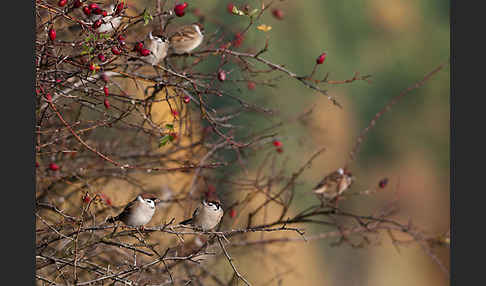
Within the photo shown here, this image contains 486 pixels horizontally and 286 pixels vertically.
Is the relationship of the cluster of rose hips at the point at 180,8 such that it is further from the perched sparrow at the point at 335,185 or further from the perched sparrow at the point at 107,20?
the perched sparrow at the point at 335,185

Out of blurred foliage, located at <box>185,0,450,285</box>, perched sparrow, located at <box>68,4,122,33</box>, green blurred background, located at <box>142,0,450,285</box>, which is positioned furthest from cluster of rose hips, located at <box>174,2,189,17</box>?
blurred foliage, located at <box>185,0,450,285</box>

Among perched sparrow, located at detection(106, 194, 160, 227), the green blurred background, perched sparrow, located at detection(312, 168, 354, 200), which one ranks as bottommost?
perched sparrow, located at detection(106, 194, 160, 227)

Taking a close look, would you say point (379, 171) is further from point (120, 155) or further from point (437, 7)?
point (120, 155)

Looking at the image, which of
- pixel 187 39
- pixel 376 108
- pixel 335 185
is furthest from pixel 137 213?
pixel 376 108

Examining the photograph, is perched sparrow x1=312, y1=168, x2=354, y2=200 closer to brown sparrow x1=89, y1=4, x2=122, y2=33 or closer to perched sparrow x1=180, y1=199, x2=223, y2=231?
perched sparrow x1=180, y1=199, x2=223, y2=231

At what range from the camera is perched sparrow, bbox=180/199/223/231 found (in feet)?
6.17

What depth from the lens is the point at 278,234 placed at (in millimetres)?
3586

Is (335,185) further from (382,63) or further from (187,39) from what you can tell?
(382,63)

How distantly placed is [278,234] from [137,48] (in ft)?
7.26

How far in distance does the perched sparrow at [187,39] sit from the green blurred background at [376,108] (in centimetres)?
143

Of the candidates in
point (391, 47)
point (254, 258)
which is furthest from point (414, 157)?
point (254, 258)

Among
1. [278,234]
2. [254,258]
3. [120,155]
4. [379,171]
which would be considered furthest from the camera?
[379,171]

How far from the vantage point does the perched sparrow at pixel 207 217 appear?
6.17 ft

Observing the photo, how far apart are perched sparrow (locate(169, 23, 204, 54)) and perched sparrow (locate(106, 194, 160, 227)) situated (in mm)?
652
